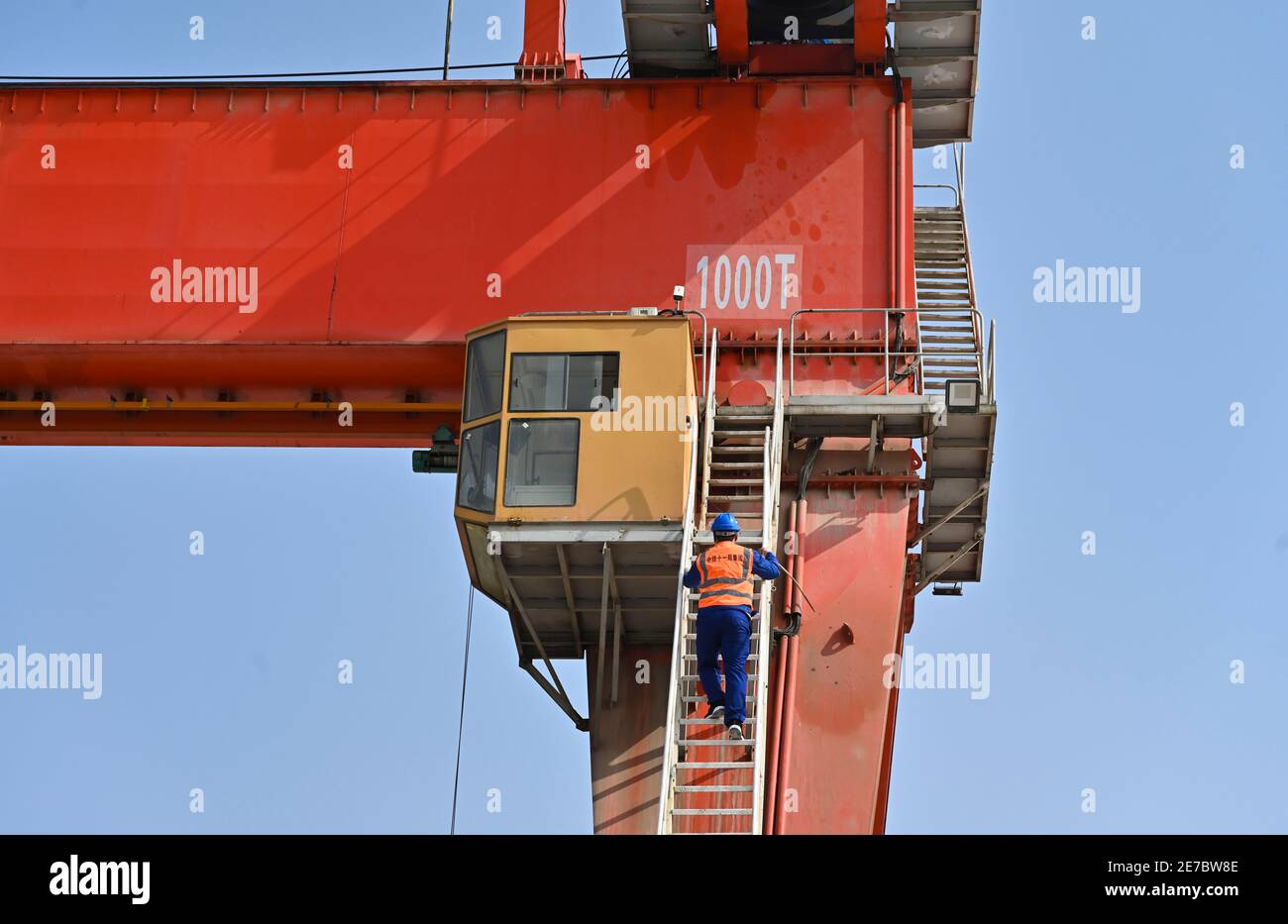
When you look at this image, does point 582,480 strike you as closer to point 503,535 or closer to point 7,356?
point 503,535

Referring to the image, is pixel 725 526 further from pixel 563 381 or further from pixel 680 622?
pixel 563 381

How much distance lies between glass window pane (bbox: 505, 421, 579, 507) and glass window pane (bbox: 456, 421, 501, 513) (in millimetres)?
177

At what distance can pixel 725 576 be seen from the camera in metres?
15.8

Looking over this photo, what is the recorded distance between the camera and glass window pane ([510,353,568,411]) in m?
18.1

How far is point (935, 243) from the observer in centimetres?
2402

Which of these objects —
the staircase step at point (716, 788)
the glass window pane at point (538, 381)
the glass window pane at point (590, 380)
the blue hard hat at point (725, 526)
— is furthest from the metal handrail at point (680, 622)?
the glass window pane at point (538, 381)

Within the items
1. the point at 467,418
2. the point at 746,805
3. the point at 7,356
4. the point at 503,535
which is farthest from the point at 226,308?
the point at 746,805

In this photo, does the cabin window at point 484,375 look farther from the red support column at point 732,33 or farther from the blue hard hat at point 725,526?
the red support column at point 732,33

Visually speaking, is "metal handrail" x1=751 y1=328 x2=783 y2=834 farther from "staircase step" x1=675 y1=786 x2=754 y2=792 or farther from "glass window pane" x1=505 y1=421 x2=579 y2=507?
"glass window pane" x1=505 y1=421 x2=579 y2=507

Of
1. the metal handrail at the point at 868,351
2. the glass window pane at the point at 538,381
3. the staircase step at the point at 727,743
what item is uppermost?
the metal handrail at the point at 868,351

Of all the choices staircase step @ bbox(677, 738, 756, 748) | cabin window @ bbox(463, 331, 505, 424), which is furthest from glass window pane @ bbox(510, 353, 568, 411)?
staircase step @ bbox(677, 738, 756, 748)

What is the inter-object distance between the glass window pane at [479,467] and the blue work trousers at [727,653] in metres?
2.93

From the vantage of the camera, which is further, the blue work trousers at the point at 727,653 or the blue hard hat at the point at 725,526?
the blue hard hat at the point at 725,526

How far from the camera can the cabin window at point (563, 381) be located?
18078 millimetres
